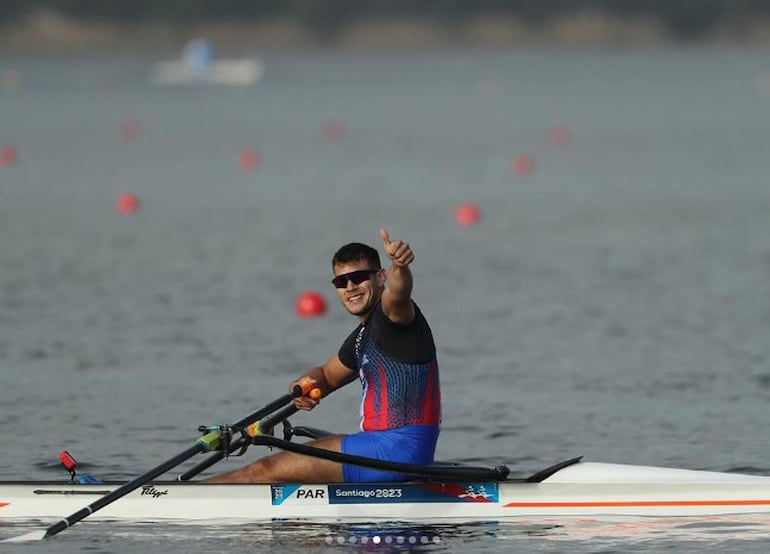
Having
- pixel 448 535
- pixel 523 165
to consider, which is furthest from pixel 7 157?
pixel 448 535

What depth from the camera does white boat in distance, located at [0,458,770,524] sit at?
37.3ft

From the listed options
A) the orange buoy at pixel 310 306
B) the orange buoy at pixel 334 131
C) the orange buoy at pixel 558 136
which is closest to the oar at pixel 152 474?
Answer: the orange buoy at pixel 310 306

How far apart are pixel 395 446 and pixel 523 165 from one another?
30.9 meters

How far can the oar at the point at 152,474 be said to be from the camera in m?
10.9

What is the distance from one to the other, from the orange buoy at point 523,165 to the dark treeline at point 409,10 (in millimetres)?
78595

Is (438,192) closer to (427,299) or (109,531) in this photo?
(427,299)

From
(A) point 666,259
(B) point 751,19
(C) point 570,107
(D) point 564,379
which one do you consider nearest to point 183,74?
(C) point 570,107

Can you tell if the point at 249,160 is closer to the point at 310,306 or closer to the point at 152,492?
the point at 310,306

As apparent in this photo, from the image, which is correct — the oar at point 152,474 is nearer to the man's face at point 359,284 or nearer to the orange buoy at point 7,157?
the man's face at point 359,284

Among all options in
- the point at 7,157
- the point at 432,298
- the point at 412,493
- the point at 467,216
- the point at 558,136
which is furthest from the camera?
the point at 558,136

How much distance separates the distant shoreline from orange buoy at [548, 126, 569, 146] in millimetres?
67978

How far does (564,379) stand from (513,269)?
24.0 ft

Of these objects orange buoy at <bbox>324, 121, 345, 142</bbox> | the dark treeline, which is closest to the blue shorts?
orange buoy at <bbox>324, 121, 345, 142</bbox>

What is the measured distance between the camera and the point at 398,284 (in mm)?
10609
